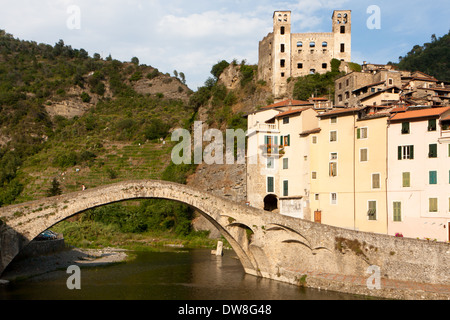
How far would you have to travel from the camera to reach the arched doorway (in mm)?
A: 35416

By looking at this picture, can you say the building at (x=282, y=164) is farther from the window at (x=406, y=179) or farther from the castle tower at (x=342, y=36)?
the castle tower at (x=342, y=36)

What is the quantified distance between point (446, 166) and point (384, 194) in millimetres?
4072

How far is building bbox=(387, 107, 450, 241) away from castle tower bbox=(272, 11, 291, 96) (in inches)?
1197

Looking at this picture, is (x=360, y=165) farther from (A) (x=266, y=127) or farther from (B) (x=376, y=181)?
(A) (x=266, y=127)

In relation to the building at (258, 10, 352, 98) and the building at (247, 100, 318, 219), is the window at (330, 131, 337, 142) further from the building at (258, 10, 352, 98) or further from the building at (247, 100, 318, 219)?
the building at (258, 10, 352, 98)

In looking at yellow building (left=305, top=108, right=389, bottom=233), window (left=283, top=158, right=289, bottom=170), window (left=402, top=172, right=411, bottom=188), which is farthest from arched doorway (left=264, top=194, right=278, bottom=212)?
window (left=402, top=172, right=411, bottom=188)

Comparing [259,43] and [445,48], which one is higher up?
[445,48]

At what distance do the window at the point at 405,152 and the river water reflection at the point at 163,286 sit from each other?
10.0 m

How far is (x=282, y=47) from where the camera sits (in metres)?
57.9

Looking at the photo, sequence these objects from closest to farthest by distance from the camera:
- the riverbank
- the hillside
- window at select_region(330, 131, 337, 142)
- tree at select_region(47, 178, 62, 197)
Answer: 1. the riverbank
2. window at select_region(330, 131, 337, 142)
3. the hillside
4. tree at select_region(47, 178, 62, 197)

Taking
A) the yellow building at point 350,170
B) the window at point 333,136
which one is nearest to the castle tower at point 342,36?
the yellow building at point 350,170

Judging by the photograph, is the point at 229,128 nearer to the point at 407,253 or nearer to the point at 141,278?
the point at 141,278
